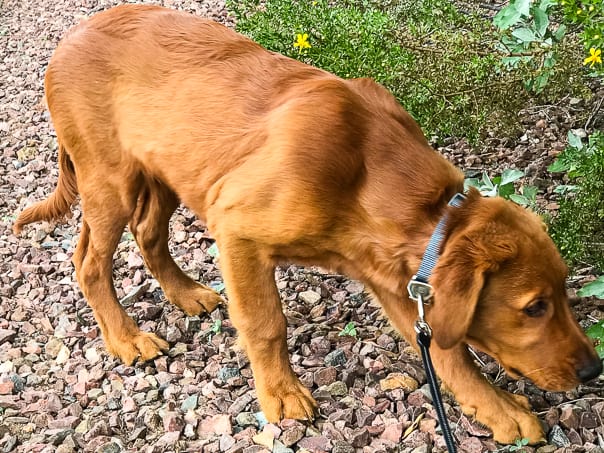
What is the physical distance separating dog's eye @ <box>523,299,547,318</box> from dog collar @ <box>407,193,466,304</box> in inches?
16.3

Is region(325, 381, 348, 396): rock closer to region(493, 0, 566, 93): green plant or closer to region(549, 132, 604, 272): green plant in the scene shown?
region(549, 132, 604, 272): green plant

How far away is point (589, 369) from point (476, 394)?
54cm

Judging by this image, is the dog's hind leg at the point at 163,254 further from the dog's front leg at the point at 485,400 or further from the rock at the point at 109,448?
the dog's front leg at the point at 485,400

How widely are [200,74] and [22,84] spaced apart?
19.3ft

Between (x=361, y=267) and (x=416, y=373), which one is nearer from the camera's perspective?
(x=361, y=267)

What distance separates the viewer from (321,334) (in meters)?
4.00

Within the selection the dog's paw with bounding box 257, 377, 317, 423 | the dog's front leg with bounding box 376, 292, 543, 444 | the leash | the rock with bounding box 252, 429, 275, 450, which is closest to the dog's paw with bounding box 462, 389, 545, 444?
the dog's front leg with bounding box 376, 292, 543, 444

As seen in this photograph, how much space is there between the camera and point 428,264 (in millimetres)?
2719

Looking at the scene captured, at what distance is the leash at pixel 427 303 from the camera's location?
8.55 feet

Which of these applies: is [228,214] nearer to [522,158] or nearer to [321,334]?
[321,334]

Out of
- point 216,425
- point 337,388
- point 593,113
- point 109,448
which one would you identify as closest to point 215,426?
point 216,425

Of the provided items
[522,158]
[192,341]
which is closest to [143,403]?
[192,341]

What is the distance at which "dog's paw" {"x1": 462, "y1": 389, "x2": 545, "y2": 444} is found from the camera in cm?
311

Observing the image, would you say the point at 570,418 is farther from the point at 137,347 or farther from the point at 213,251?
the point at 213,251
